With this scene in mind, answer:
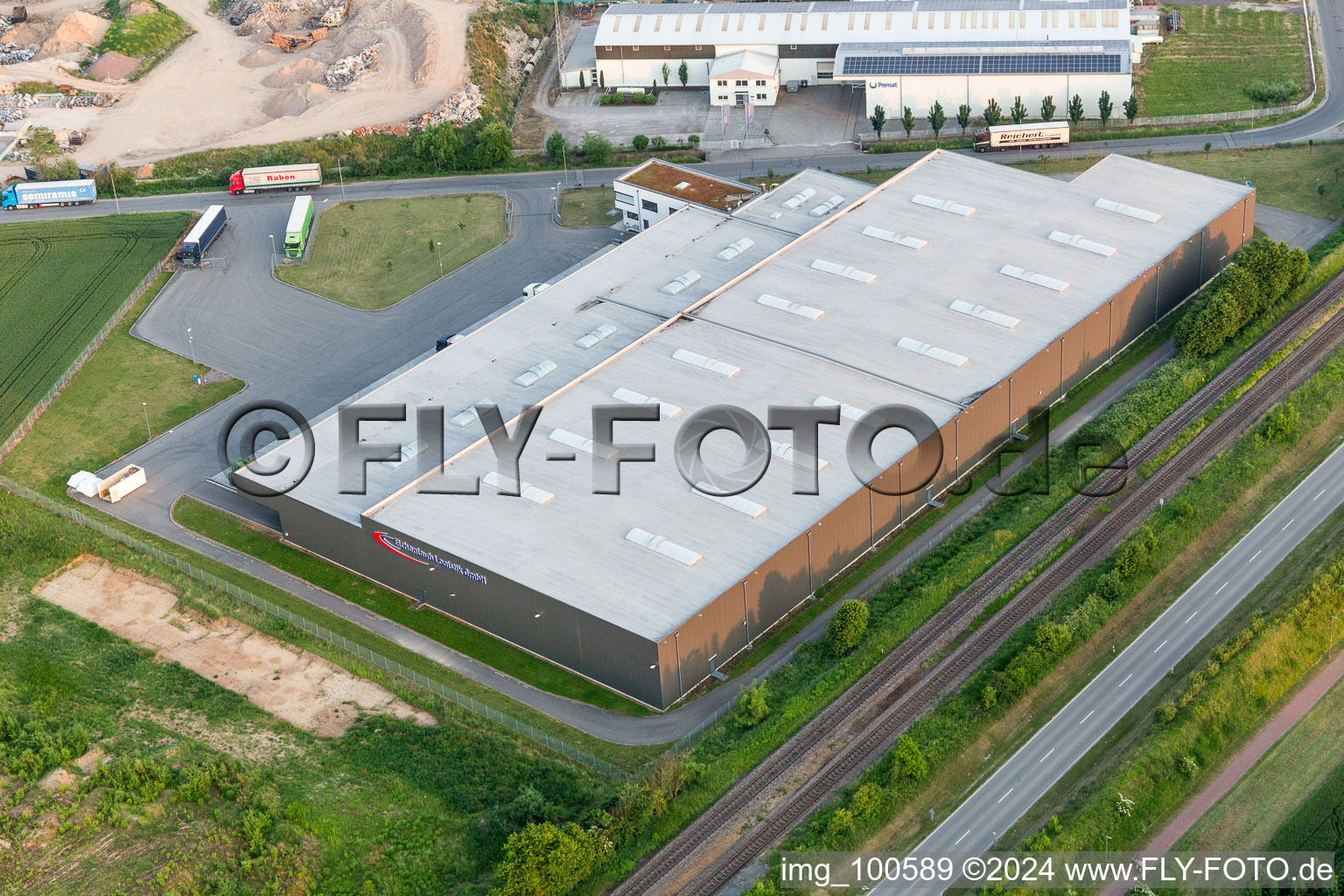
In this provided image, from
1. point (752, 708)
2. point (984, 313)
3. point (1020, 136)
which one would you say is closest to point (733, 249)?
point (984, 313)

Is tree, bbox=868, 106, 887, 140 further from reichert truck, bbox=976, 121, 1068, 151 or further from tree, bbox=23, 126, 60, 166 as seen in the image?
tree, bbox=23, 126, 60, 166

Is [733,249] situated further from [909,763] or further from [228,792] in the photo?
[228,792]

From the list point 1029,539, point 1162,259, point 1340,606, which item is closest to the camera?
point 1340,606

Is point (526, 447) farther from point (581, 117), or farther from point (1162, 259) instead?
point (581, 117)

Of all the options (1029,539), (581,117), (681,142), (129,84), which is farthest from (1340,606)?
(129,84)

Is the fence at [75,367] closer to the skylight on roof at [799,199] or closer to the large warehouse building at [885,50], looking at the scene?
the large warehouse building at [885,50]
